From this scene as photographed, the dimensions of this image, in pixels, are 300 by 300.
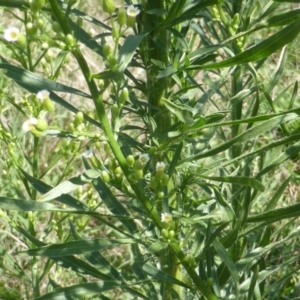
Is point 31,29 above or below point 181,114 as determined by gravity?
above

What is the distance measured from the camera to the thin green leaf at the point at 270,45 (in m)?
0.99

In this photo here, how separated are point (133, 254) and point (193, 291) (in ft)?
0.94

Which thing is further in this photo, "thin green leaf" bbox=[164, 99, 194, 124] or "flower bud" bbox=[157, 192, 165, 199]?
"flower bud" bbox=[157, 192, 165, 199]

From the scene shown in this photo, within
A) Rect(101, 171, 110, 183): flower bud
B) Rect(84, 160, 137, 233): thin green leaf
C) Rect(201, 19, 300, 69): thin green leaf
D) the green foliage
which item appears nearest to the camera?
Rect(201, 19, 300, 69): thin green leaf

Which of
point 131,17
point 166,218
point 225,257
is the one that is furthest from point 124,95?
point 225,257

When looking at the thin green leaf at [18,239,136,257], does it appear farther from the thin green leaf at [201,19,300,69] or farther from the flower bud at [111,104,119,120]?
the thin green leaf at [201,19,300,69]

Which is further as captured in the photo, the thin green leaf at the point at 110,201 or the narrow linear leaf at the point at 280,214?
the thin green leaf at the point at 110,201

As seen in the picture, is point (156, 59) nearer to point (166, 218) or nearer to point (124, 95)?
point (124, 95)

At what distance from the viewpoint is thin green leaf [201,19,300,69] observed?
39.0 inches

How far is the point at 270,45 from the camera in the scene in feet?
3.38

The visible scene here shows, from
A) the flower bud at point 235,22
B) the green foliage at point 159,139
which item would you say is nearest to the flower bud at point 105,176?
the green foliage at point 159,139

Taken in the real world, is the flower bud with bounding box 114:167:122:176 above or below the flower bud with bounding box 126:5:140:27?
below

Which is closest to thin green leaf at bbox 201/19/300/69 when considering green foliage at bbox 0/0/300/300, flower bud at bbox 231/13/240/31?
green foliage at bbox 0/0/300/300

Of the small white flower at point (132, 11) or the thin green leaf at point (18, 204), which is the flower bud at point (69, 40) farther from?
the thin green leaf at point (18, 204)
